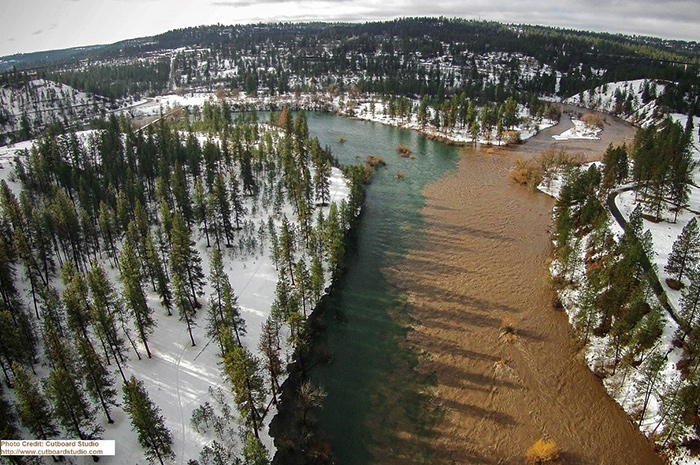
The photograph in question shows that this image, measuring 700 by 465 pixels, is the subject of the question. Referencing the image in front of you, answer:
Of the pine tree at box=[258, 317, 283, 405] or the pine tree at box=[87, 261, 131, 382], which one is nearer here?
the pine tree at box=[258, 317, 283, 405]

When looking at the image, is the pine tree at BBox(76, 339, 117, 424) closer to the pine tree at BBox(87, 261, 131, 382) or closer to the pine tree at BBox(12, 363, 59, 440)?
the pine tree at BBox(87, 261, 131, 382)

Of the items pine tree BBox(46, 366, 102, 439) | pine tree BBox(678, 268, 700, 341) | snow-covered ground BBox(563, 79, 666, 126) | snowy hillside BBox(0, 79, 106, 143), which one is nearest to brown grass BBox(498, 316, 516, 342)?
pine tree BBox(678, 268, 700, 341)

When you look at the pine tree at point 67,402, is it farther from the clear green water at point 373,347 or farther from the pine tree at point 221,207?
the pine tree at point 221,207

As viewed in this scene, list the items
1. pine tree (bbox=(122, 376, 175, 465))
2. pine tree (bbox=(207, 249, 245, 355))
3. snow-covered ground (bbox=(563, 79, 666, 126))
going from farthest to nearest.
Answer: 1. snow-covered ground (bbox=(563, 79, 666, 126))
2. pine tree (bbox=(207, 249, 245, 355))
3. pine tree (bbox=(122, 376, 175, 465))

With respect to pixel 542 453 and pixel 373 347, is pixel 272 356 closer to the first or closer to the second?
pixel 373 347

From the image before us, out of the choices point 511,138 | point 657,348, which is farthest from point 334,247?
point 511,138
